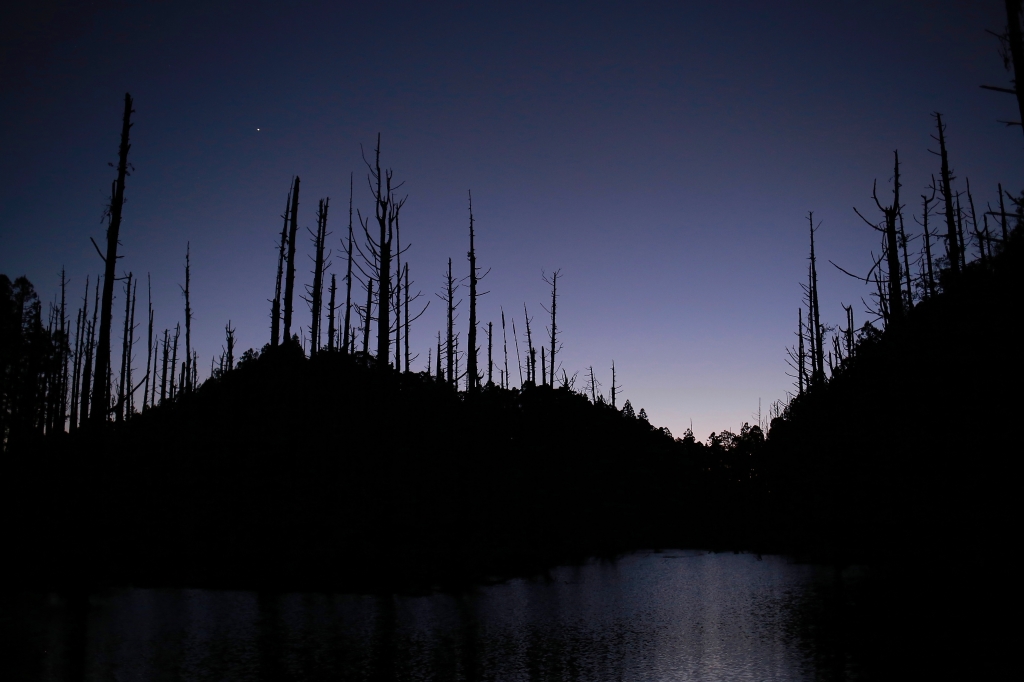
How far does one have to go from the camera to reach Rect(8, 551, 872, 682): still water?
6859mm

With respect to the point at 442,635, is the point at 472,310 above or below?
above

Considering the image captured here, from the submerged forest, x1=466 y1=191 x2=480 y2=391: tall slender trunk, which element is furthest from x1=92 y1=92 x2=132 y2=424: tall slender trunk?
x1=466 y1=191 x2=480 y2=391: tall slender trunk

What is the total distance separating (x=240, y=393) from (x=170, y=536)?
528cm

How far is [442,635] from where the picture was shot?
8930 millimetres

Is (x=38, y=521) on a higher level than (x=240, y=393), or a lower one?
lower

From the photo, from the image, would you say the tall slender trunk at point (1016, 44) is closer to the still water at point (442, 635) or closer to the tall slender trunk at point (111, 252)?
the still water at point (442, 635)

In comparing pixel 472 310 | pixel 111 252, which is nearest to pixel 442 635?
pixel 111 252

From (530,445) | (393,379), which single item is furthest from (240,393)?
(530,445)

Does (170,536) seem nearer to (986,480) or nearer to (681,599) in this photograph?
(681,599)

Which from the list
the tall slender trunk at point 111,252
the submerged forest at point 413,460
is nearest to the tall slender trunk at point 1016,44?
the submerged forest at point 413,460

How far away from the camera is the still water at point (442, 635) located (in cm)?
686

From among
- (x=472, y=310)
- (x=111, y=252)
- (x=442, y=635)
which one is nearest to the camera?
(x=442, y=635)

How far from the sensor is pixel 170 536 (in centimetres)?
1591

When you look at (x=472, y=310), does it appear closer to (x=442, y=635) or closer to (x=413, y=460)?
(x=413, y=460)
